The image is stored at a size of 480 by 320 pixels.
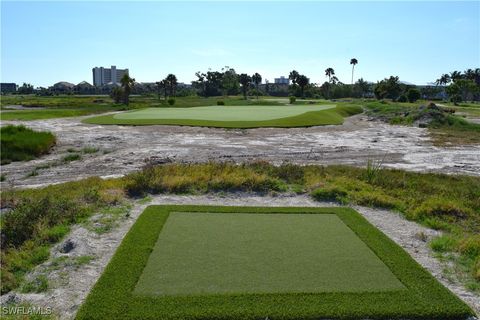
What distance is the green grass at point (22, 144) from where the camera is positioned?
22266mm

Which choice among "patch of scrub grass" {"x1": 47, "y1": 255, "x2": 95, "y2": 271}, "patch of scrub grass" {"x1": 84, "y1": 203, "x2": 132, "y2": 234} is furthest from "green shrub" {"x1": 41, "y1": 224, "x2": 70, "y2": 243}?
"patch of scrub grass" {"x1": 47, "y1": 255, "x2": 95, "y2": 271}

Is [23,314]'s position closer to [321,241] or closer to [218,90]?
[321,241]

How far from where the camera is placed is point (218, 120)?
127 feet

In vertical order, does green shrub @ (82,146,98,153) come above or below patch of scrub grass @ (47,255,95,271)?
above

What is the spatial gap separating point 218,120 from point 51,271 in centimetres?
3177

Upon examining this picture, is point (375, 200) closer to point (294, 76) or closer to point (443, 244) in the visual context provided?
point (443, 244)

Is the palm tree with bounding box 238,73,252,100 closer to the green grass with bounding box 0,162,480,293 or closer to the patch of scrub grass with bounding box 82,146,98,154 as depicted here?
the patch of scrub grass with bounding box 82,146,98,154

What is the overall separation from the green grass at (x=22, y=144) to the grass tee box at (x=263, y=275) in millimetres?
16024

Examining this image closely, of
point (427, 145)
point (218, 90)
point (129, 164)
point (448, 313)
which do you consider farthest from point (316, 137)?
point (218, 90)

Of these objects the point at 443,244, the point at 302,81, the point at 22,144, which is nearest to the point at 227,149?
the point at 22,144

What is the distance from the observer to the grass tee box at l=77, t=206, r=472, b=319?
592 cm

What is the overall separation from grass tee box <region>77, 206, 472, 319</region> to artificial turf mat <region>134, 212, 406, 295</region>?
2 centimetres

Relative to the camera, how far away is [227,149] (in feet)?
82.3

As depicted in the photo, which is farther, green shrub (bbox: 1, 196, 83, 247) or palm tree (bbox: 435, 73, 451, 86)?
palm tree (bbox: 435, 73, 451, 86)
